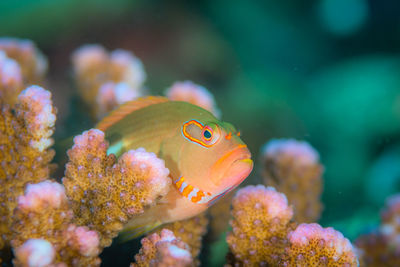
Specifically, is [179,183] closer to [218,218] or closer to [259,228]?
[259,228]

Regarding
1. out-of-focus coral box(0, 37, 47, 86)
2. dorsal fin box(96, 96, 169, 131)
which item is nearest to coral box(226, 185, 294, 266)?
dorsal fin box(96, 96, 169, 131)

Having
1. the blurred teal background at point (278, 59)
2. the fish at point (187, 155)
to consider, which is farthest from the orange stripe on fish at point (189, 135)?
the blurred teal background at point (278, 59)

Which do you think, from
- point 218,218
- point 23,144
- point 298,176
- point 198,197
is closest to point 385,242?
point 298,176

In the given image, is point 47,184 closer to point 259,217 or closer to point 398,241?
point 259,217

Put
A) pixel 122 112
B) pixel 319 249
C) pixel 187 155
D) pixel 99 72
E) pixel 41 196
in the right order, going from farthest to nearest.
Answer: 1. pixel 99 72
2. pixel 122 112
3. pixel 187 155
4. pixel 319 249
5. pixel 41 196

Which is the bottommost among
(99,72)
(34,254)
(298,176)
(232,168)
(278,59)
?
(34,254)

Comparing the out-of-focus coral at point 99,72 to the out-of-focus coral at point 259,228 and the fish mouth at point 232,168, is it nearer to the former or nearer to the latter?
the fish mouth at point 232,168

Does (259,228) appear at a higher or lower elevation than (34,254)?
higher
